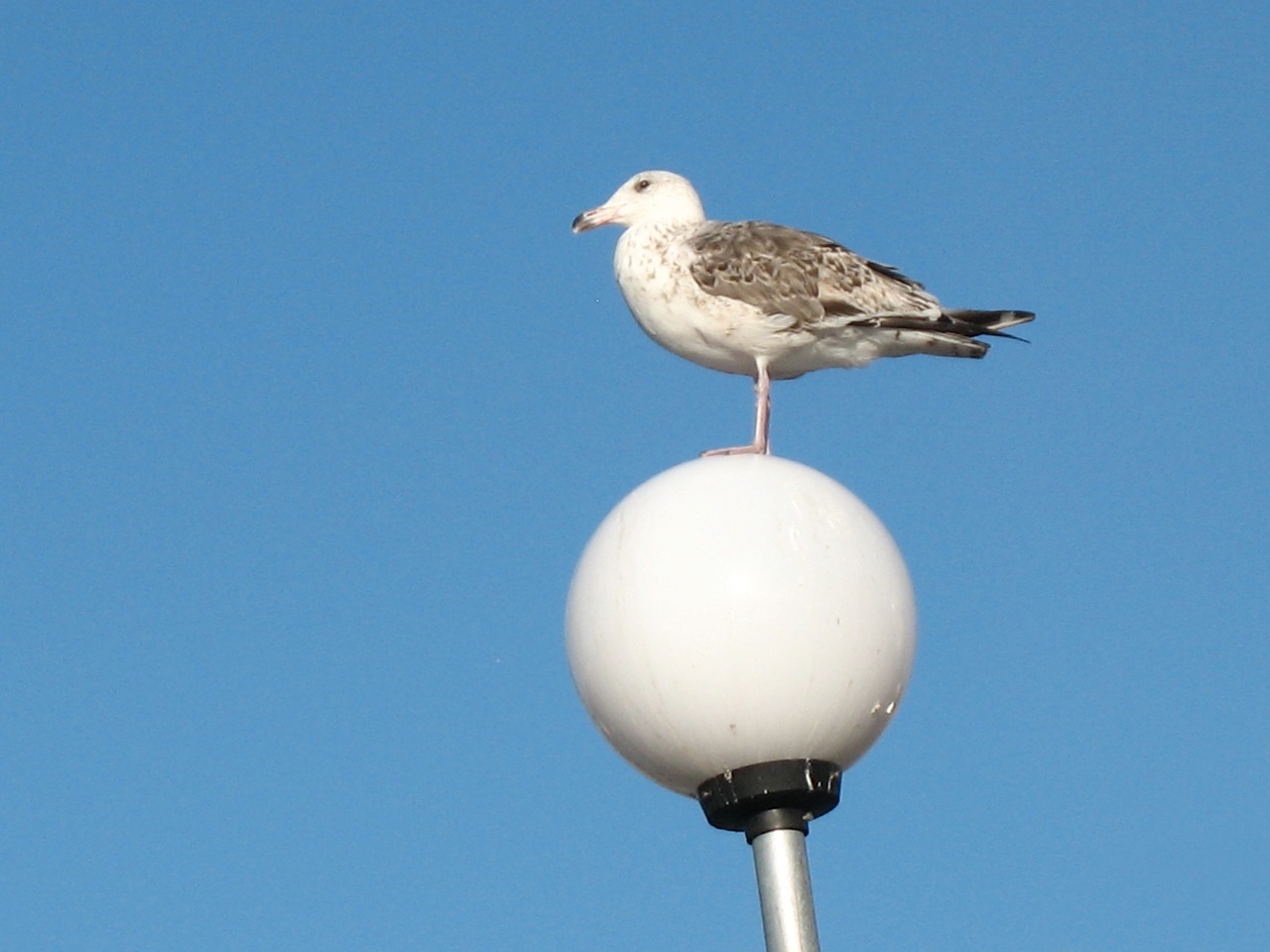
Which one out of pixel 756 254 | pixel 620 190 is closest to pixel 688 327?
pixel 756 254

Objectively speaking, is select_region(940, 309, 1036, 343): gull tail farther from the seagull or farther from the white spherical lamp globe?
the white spherical lamp globe

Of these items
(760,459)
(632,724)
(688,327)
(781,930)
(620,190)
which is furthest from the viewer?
(620,190)

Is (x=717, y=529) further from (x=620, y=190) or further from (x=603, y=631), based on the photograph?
(x=620, y=190)

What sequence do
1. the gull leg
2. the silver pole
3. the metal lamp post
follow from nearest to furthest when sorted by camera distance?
the silver pole
the metal lamp post
the gull leg

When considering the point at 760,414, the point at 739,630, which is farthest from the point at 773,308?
the point at 739,630

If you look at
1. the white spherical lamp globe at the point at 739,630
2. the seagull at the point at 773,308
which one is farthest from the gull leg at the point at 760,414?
the white spherical lamp globe at the point at 739,630

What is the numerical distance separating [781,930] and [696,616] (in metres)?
0.75

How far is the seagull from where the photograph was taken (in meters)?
6.87

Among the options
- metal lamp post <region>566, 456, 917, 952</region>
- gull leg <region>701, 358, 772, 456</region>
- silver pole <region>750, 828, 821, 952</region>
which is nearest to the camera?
silver pole <region>750, 828, 821, 952</region>

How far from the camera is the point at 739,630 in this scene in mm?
4047

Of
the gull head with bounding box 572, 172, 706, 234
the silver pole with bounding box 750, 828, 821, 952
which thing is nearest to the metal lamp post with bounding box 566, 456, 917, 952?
the silver pole with bounding box 750, 828, 821, 952

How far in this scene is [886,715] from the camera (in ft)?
14.0

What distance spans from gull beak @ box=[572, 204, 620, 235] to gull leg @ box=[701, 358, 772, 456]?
1.39m

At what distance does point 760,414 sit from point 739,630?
280 cm
